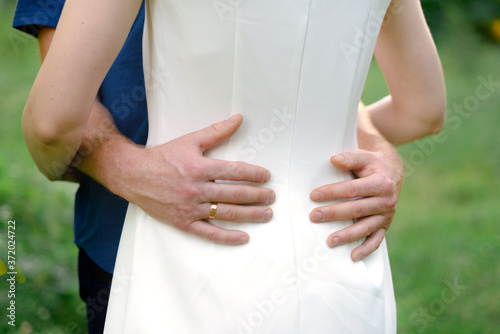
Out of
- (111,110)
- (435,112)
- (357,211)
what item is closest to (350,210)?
(357,211)

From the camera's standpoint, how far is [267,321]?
995 mm

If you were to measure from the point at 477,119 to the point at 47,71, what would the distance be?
6.17 m

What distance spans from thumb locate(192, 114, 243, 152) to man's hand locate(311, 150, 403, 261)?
0.68 ft

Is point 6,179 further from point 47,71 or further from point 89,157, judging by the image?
point 47,71

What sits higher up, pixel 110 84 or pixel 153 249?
pixel 110 84

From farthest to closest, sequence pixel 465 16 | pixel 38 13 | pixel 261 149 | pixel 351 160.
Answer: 1. pixel 465 16
2. pixel 38 13
3. pixel 351 160
4. pixel 261 149

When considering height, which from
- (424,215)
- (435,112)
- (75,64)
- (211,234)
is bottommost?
(424,215)

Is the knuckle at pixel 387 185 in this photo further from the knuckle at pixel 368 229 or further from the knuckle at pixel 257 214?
the knuckle at pixel 257 214

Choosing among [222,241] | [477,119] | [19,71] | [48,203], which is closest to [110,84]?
[222,241]

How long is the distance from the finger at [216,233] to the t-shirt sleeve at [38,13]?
2.19 ft

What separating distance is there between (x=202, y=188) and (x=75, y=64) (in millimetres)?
321

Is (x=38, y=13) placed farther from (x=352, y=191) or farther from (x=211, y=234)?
(x=352, y=191)

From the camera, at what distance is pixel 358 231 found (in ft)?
3.79

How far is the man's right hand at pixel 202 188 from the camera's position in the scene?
1.04 m
